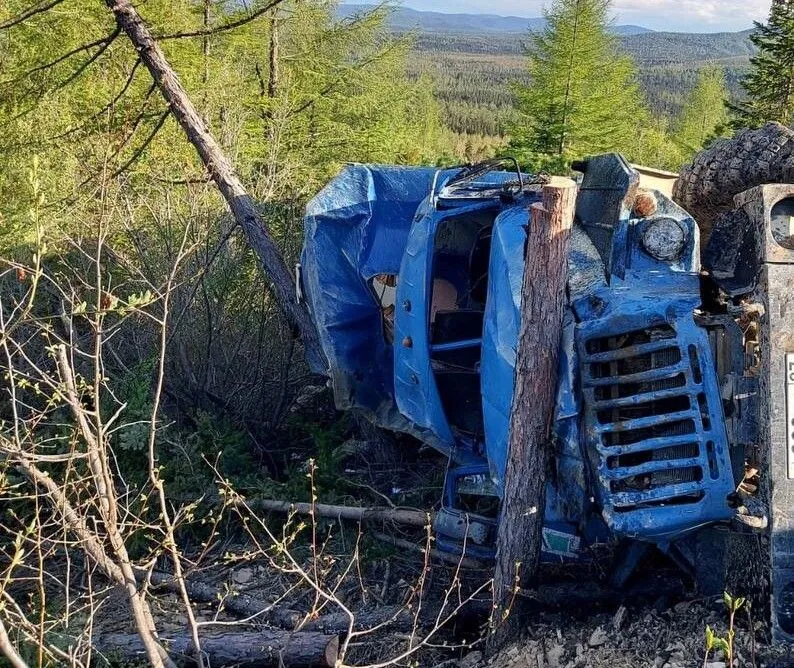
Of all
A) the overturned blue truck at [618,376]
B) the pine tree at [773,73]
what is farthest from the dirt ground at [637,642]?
the pine tree at [773,73]

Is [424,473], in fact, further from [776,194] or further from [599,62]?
[599,62]

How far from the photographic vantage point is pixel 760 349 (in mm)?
3164

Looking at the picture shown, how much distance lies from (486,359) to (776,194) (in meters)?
1.61

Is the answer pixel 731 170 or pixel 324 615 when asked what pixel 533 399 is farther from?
pixel 731 170

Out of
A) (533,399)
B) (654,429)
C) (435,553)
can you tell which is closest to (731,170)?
(654,429)

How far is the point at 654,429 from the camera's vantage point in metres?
3.42

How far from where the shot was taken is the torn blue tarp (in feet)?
18.3

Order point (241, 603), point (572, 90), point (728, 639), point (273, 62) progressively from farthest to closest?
1. point (572, 90)
2. point (273, 62)
3. point (241, 603)
4. point (728, 639)

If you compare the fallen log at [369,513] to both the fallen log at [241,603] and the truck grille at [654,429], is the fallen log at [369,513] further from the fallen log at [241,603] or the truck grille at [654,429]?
the truck grille at [654,429]

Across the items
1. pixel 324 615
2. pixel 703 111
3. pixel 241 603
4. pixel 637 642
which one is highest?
pixel 703 111

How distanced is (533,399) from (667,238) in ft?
3.18

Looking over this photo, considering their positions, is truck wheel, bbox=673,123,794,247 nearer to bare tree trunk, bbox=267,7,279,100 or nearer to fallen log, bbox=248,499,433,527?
fallen log, bbox=248,499,433,527

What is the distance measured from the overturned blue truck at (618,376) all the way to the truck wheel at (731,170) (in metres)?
0.51

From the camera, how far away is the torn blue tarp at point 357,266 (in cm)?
557
